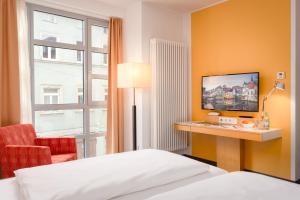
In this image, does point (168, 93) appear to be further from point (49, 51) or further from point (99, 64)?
point (49, 51)

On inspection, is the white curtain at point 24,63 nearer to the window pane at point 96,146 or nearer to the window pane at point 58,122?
Result: the window pane at point 58,122

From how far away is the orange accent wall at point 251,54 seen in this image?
123 inches

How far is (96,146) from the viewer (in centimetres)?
402

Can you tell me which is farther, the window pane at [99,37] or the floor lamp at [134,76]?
the window pane at [99,37]

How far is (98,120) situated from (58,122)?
2.13ft

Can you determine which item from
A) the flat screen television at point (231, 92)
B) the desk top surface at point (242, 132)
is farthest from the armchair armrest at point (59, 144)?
the flat screen television at point (231, 92)

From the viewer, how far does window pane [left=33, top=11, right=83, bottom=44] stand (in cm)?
339

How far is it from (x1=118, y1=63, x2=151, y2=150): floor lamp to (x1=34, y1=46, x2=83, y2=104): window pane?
76 centimetres

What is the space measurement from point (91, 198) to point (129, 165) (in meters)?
0.43

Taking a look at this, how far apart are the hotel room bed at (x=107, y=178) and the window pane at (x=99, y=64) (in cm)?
233

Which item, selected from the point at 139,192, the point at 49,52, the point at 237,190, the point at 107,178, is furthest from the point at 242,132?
the point at 49,52

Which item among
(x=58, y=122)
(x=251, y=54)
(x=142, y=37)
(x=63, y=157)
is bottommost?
(x=63, y=157)

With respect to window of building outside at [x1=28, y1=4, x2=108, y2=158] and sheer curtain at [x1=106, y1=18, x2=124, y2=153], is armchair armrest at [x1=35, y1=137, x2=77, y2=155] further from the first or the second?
sheer curtain at [x1=106, y1=18, x2=124, y2=153]

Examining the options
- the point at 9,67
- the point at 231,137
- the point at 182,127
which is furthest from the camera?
the point at 182,127
